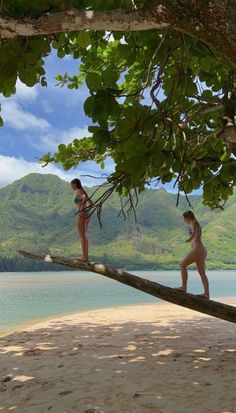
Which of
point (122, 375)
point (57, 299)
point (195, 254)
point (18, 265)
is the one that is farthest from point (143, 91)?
point (18, 265)

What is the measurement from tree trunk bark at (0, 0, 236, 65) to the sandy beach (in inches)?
133

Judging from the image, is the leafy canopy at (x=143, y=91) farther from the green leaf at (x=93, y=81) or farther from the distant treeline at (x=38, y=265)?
the distant treeline at (x=38, y=265)

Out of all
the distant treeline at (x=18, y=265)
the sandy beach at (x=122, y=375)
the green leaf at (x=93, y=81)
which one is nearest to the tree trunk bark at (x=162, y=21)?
the green leaf at (x=93, y=81)

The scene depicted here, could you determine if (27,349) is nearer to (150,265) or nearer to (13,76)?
(13,76)

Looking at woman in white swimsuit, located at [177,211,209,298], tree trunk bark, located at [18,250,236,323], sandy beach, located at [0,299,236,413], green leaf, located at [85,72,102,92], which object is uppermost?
green leaf, located at [85,72,102,92]

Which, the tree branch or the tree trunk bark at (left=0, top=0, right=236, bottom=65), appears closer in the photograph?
the tree trunk bark at (left=0, top=0, right=236, bottom=65)

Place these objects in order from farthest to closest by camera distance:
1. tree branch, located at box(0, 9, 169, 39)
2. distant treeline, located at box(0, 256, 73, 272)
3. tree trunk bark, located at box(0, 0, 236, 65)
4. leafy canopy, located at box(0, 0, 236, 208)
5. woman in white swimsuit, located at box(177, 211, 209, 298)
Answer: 1. distant treeline, located at box(0, 256, 73, 272)
2. woman in white swimsuit, located at box(177, 211, 209, 298)
3. leafy canopy, located at box(0, 0, 236, 208)
4. tree branch, located at box(0, 9, 169, 39)
5. tree trunk bark, located at box(0, 0, 236, 65)

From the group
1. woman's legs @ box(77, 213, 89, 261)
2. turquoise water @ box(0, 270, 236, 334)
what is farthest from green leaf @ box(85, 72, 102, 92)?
turquoise water @ box(0, 270, 236, 334)

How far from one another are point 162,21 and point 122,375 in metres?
4.71

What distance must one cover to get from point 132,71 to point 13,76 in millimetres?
3735

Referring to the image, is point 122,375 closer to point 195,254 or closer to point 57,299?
point 195,254

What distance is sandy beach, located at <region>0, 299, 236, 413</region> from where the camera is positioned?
14.3ft

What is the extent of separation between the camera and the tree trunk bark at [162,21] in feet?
5.97

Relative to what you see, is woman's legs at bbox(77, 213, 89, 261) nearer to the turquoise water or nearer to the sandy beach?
the sandy beach
